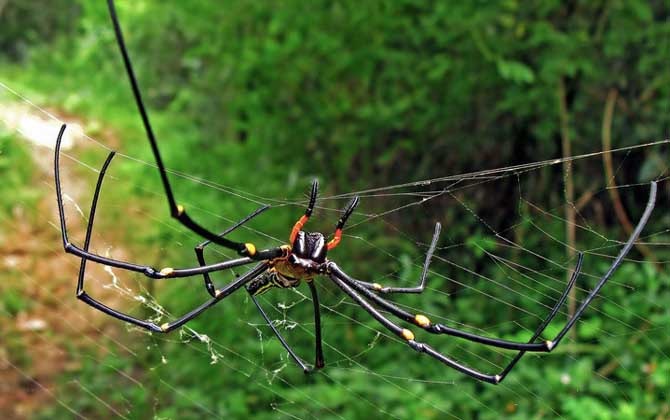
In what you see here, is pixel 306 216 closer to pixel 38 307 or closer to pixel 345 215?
pixel 345 215

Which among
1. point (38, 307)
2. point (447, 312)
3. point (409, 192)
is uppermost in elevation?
point (38, 307)

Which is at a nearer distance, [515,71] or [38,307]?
[515,71]

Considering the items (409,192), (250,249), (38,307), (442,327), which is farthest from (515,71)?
(38,307)

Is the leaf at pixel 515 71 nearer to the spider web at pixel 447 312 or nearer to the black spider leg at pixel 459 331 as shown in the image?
the spider web at pixel 447 312

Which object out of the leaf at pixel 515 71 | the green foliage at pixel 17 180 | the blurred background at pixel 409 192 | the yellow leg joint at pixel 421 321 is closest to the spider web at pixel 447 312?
the blurred background at pixel 409 192

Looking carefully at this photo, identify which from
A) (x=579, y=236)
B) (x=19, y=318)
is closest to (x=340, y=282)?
(x=579, y=236)

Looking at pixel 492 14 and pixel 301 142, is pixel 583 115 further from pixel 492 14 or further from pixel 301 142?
pixel 301 142

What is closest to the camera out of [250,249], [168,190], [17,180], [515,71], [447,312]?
[168,190]
